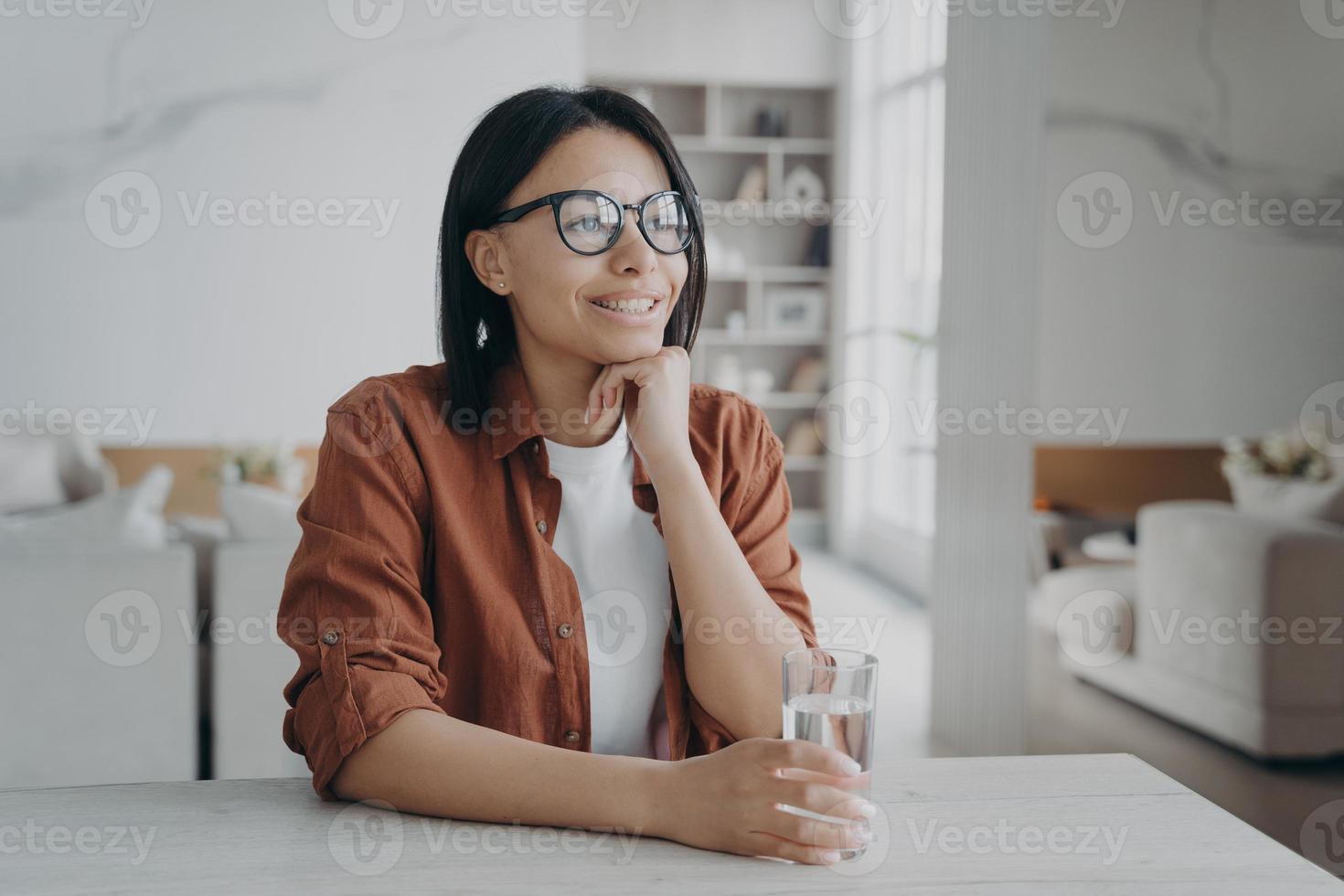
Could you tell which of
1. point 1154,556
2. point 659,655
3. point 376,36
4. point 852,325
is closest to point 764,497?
point 659,655

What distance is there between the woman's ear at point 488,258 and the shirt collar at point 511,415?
9 cm

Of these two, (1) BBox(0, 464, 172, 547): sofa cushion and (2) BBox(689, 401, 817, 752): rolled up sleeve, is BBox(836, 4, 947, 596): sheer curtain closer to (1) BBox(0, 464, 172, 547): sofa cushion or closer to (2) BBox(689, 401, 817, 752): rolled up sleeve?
(1) BBox(0, 464, 172, 547): sofa cushion

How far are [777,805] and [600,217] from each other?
0.61 meters

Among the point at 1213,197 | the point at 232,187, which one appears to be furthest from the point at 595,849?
the point at 232,187

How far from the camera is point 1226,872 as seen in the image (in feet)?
2.64

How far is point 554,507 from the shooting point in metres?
1.19

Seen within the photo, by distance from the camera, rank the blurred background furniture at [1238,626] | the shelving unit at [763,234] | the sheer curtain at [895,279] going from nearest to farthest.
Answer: the blurred background furniture at [1238,626]
the sheer curtain at [895,279]
the shelving unit at [763,234]

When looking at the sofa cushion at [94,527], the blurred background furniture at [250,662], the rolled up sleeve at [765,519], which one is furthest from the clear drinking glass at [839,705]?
the sofa cushion at [94,527]

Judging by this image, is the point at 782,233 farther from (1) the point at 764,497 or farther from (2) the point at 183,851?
(2) the point at 183,851

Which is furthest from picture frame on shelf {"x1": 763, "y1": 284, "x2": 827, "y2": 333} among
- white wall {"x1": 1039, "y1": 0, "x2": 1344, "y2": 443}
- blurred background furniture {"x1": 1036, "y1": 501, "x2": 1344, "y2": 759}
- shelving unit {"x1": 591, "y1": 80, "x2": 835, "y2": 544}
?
blurred background furniture {"x1": 1036, "y1": 501, "x2": 1344, "y2": 759}

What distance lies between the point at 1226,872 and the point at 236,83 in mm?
3977

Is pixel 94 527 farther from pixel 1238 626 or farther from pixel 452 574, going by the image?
pixel 1238 626

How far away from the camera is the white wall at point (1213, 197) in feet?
8.02

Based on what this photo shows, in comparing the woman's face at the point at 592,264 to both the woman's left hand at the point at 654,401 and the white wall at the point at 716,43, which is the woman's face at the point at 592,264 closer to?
the woman's left hand at the point at 654,401
